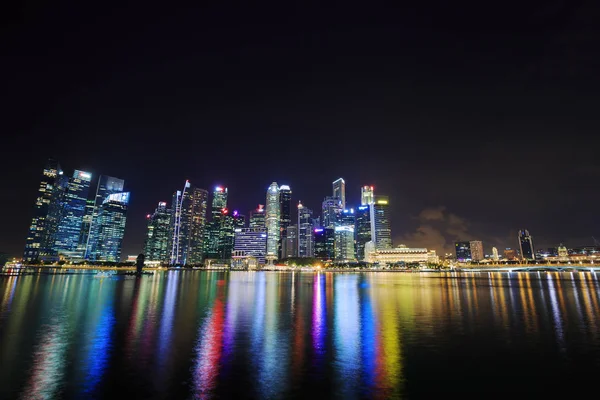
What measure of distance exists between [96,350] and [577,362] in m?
28.8

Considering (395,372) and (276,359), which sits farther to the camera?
(276,359)

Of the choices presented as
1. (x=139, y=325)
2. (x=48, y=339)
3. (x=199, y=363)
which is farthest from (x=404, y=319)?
(x=48, y=339)

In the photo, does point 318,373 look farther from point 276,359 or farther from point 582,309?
point 582,309

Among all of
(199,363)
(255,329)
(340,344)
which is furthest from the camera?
(255,329)

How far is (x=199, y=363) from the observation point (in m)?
18.0

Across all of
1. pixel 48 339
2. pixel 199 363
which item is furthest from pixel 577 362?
pixel 48 339

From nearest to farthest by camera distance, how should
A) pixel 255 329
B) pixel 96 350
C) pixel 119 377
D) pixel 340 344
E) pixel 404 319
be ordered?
pixel 119 377
pixel 96 350
pixel 340 344
pixel 255 329
pixel 404 319

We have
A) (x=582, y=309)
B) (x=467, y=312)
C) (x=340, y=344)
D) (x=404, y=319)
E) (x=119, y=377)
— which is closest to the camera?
(x=119, y=377)

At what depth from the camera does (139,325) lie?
28.7m

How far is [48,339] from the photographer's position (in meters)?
23.4

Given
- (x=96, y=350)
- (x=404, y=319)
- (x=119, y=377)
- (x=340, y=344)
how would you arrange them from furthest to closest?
(x=404, y=319) < (x=340, y=344) < (x=96, y=350) < (x=119, y=377)

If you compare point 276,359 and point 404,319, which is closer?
point 276,359

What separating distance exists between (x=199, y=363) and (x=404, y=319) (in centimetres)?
2093

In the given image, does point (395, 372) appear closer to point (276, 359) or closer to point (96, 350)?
point (276, 359)
